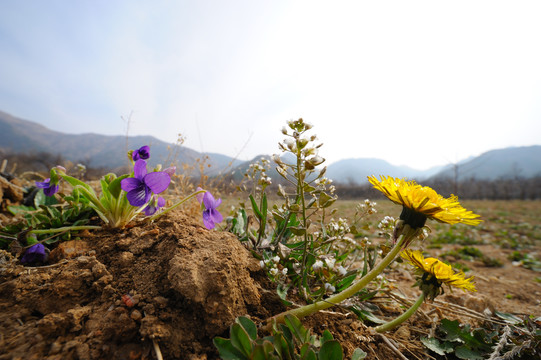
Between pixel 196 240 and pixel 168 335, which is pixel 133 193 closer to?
pixel 196 240

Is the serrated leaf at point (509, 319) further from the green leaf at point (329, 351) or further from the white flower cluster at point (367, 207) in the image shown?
the green leaf at point (329, 351)

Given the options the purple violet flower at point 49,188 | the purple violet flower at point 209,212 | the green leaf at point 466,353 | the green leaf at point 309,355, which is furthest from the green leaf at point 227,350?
the purple violet flower at point 49,188

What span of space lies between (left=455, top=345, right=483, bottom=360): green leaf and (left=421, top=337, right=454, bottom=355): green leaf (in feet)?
0.10

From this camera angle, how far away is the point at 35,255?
1342 mm

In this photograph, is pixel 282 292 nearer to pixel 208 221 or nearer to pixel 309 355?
pixel 309 355

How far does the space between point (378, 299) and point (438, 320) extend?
38cm

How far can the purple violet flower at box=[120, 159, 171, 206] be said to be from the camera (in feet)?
4.47

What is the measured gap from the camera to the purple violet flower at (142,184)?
4.47 feet

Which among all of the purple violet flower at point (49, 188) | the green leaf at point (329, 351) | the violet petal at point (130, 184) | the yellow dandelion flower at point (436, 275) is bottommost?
the green leaf at point (329, 351)

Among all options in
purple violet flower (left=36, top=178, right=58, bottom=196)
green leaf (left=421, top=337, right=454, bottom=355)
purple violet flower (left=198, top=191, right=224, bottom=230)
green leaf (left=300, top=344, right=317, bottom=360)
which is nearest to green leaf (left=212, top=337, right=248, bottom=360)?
green leaf (left=300, top=344, right=317, bottom=360)

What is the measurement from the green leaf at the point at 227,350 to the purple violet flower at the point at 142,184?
0.84 metres

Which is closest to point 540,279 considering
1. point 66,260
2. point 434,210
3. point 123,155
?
point 434,210

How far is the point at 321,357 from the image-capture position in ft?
2.94

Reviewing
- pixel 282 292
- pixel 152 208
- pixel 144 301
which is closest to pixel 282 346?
pixel 282 292
